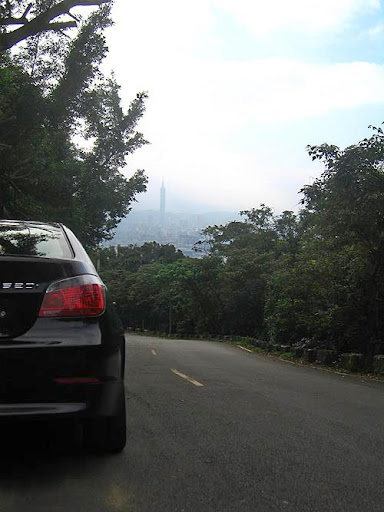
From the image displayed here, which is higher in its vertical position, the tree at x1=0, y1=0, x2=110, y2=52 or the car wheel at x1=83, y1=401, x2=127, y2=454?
the tree at x1=0, y1=0, x2=110, y2=52

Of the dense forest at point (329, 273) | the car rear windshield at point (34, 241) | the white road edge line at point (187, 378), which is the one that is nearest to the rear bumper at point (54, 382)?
the car rear windshield at point (34, 241)

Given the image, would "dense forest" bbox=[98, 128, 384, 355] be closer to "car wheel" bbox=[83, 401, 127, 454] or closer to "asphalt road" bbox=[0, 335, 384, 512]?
"asphalt road" bbox=[0, 335, 384, 512]

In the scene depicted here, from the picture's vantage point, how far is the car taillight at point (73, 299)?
3.27 m

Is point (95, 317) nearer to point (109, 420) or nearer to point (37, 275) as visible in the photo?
point (37, 275)

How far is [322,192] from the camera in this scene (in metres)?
13.4

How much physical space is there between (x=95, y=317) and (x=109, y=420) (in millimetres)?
747

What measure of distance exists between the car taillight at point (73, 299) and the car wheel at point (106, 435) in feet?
2.57

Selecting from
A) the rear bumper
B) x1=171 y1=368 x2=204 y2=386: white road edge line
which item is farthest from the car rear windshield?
x1=171 y1=368 x2=204 y2=386: white road edge line

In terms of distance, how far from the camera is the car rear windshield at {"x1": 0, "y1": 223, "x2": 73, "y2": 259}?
3555mm

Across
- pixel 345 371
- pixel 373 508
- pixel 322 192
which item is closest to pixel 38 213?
pixel 322 192

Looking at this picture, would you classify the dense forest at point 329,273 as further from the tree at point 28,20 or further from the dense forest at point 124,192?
the tree at point 28,20

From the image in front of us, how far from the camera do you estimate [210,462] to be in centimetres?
382

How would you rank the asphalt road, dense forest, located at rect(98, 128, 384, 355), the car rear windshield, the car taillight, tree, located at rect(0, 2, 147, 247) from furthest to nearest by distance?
tree, located at rect(0, 2, 147, 247) → dense forest, located at rect(98, 128, 384, 355) → the car rear windshield → the car taillight → the asphalt road

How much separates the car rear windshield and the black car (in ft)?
0.10
